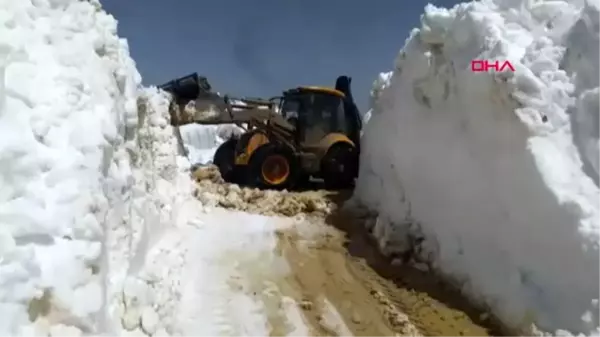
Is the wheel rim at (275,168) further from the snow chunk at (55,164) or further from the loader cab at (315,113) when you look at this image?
the snow chunk at (55,164)

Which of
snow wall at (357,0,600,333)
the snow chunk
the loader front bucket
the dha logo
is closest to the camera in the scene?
the snow chunk

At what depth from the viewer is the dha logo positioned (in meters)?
5.90

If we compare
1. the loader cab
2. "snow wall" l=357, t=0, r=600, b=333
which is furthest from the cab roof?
"snow wall" l=357, t=0, r=600, b=333

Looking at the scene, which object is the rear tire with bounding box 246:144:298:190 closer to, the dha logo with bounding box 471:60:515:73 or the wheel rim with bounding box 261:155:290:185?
the wheel rim with bounding box 261:155:290:185

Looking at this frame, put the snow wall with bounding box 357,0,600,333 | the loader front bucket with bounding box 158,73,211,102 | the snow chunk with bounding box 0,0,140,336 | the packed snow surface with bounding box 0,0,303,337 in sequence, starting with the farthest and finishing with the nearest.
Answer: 1. the loader front bucket with bounding box 158,73,211,102
2. the snow wall with bounding box 357,0,600,333
3. the packed snow surface with bounding box 0,0,303,337
4. the snow chunk with bounding box 0,0,140,336

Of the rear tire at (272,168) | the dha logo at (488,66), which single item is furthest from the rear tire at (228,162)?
the dha logo at (488,66)

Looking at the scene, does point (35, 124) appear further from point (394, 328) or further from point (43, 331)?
point (394, 328)

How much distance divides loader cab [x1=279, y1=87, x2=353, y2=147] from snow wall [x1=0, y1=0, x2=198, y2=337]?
5.41m

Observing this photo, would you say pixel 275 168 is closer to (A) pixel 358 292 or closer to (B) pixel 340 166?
(B) pixel 340 166

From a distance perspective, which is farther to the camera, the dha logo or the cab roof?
the cab roof

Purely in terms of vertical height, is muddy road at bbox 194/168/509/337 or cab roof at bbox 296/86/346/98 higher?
cab roof at bbox 296/86/346/98

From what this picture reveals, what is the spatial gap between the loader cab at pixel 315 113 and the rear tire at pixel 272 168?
1.88ft

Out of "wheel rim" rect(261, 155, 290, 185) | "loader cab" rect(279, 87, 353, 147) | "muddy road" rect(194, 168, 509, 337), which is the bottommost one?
"muddy road" rect(194, 168, 509, 337)

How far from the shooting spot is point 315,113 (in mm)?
11438
